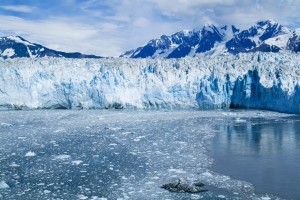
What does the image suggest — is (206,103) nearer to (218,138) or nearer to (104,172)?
(218,138)

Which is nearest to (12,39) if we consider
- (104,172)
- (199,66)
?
(199,66)

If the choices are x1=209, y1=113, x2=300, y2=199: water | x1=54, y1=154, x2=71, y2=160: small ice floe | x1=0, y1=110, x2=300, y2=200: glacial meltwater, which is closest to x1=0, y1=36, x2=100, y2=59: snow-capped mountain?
x1=0, y1=110, x2=300, y2=200: glacial meltwater

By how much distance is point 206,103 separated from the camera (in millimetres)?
24422

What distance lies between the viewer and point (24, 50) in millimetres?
73438

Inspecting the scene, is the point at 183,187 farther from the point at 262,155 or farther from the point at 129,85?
the point at 129,85

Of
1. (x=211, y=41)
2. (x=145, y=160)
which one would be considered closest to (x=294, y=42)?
(x=211, y=41)

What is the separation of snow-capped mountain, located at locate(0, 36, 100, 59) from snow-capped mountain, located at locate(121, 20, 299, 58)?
37.9 m

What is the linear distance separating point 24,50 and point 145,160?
229 feet

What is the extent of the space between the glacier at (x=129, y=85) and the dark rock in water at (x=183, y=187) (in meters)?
17.2

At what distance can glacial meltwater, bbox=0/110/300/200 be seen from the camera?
6.73m

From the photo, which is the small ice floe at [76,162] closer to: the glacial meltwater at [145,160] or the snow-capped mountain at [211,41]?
the glacial meltwater at [145,160]

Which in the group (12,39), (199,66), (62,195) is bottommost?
(62,195)

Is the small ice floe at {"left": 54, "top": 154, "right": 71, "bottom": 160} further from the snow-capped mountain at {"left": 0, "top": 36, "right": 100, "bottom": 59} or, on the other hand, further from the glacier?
the snow-capped mountain at {"left": 0, "top": 36, "right": 100, "bottom": 59}

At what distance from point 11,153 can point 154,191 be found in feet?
15.9
